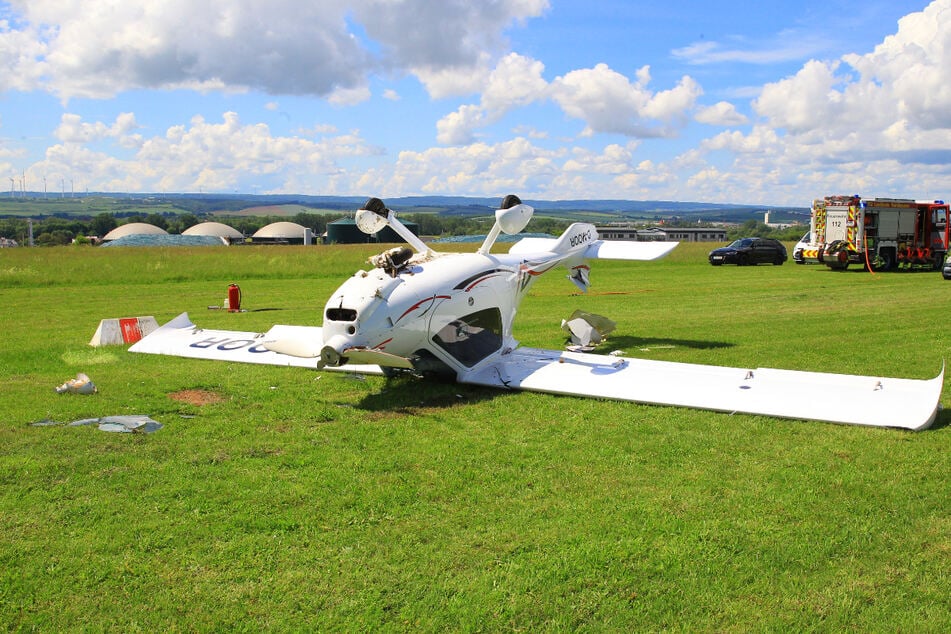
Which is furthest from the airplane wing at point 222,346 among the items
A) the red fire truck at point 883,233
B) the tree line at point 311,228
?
the tree line at point 311,228

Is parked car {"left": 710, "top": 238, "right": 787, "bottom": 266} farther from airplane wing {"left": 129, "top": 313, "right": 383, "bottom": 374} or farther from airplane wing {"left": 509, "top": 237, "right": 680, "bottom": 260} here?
airplane wing {"left": 129, "top": 313, "right": 383, "bottom": 374}

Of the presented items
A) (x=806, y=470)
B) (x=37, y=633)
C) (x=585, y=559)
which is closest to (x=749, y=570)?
(x=585, y=559)

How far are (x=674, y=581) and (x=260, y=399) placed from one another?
6.42 m

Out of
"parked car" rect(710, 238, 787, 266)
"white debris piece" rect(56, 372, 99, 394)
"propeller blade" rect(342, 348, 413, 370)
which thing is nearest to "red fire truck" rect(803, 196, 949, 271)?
"parked car" rect(710, 238, 787, 266)

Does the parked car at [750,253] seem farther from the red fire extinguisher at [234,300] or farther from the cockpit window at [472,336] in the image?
the cockpit window at [472,336]

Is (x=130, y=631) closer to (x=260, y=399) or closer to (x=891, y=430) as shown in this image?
(x=260, y=399)

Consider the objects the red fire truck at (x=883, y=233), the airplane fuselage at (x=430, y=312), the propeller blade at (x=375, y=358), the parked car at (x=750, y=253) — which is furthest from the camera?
the parked car at (x=750, y=253)

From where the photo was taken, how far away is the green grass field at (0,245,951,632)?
4656 mm

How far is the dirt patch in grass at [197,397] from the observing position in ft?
31.9

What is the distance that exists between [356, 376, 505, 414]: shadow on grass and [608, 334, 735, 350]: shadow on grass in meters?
4.91

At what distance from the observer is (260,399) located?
987cm

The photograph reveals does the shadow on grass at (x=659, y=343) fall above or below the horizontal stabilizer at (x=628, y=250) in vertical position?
below

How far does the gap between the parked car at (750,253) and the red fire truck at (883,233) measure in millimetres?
4984

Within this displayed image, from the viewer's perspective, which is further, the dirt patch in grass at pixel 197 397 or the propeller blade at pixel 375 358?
the dirt patch in grass at pixel 197 397
